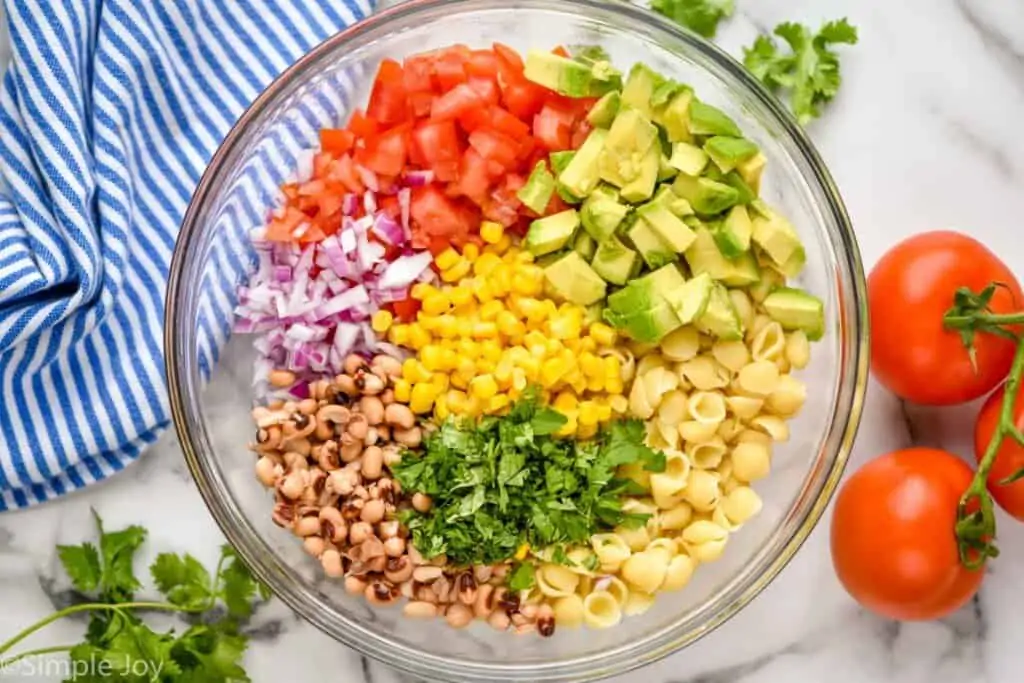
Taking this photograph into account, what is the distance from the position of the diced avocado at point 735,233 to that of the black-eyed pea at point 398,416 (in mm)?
535

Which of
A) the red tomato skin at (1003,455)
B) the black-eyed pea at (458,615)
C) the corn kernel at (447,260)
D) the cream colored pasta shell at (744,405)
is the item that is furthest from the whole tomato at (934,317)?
the black-eyed pea at (458,615)

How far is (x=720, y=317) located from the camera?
1707 millimetres

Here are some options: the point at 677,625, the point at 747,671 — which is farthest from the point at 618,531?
the point at 747,671

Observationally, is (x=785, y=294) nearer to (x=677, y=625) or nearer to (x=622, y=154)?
(x=622, y=154)

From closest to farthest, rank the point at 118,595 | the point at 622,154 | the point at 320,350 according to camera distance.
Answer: the point at 622,154 < the point at 320,350 < the point at 118,595

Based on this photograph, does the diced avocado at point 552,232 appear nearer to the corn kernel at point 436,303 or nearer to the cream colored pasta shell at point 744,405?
the corn kernel at point 436,303

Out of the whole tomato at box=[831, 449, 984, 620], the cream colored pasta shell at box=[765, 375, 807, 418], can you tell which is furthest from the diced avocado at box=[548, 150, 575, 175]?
the whole tomato at box=[831, 449, 984, 620]

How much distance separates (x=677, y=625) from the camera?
1.91 metres

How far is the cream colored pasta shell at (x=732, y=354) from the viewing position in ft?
5.82

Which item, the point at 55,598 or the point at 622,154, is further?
the point at 55,598

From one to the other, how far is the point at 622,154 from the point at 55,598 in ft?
4.15

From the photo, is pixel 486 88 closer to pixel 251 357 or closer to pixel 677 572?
pixel 251 357

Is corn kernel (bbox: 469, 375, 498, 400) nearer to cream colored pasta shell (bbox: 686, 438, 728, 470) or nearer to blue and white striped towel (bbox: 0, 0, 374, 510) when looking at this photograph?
cream colored pasta shell (bbox: 686, 438, 728, 470)

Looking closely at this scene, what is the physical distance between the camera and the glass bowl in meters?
1.85
